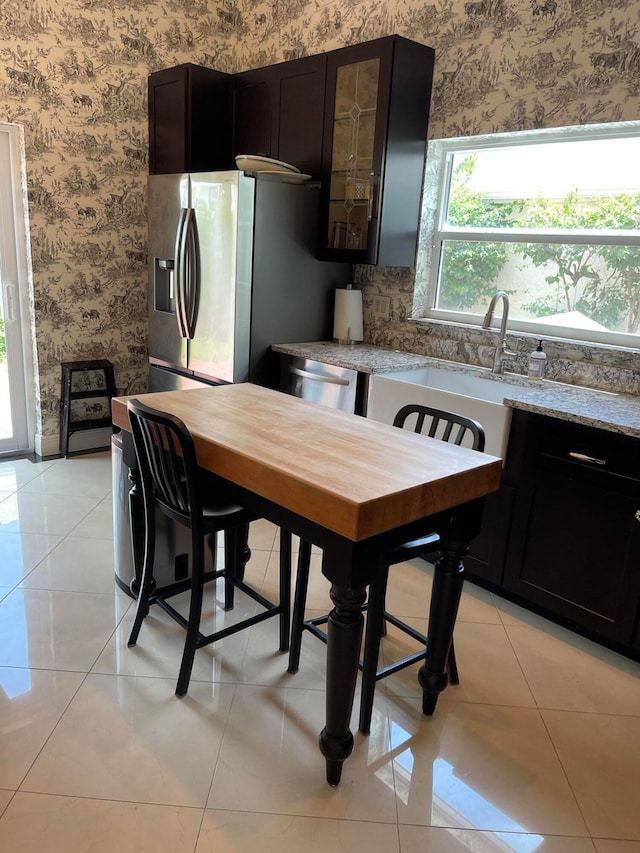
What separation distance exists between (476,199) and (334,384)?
1245 mm

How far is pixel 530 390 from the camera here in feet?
9.46

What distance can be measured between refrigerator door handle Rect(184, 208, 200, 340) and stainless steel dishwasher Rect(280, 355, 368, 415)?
0.60m

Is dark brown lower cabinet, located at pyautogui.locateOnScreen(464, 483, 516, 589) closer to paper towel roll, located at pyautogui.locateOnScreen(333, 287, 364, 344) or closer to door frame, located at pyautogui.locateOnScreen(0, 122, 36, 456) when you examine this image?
paper towel roll, located at pyautogui.locateOnScreen(333, 287, 364, 344)

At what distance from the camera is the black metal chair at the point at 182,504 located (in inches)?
72.5

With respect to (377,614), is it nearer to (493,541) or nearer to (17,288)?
(493,541)

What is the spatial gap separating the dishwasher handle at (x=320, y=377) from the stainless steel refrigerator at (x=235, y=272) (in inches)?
8.1

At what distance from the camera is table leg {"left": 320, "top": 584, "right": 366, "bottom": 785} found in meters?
1.59

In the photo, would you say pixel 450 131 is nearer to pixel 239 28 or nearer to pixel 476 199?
pixel 476 199

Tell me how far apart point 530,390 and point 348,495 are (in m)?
1.72

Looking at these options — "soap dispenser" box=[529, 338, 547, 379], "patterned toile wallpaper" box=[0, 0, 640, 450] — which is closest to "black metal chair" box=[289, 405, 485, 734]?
"soap dispenser" box=[529, 338, 547, 379]

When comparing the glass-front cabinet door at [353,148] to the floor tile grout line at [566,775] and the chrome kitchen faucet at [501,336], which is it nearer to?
the chrome kitchen faucet at [501,336]

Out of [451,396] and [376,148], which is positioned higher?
[376,148]

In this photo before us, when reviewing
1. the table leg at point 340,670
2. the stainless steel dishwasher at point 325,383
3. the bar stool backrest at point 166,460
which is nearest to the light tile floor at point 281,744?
the table leg at point 340,670

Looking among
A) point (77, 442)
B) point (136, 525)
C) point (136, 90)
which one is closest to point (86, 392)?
point (77, 442)
